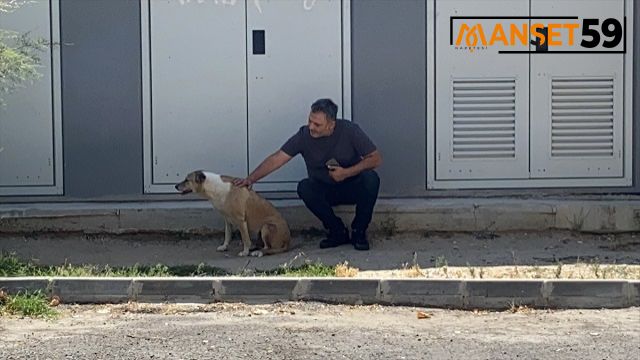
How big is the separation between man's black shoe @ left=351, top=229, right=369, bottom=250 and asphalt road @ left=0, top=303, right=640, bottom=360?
1.68 meters

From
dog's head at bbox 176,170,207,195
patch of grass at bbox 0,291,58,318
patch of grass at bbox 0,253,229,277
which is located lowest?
patch of grass at bbox 0,291,58,318

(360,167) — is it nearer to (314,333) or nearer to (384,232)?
(384,232)

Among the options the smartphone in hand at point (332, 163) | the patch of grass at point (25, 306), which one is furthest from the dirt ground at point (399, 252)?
the patch of grass at point (25, 306)

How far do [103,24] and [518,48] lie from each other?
3769 mm

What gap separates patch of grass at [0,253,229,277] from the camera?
8067 millimetres

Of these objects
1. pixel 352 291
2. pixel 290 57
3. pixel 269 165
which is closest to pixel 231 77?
Result: pixel 290 57

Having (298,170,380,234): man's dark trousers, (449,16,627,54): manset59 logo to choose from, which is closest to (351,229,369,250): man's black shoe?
(298,170,380,234): man's dark trousers

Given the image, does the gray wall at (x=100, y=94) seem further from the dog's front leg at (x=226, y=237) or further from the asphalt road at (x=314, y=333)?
the asphalt road at (x=314, y=333)

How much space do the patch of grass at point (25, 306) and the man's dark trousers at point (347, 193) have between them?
2.62 metres

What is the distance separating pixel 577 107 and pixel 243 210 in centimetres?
333

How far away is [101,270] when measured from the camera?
830 centimetres

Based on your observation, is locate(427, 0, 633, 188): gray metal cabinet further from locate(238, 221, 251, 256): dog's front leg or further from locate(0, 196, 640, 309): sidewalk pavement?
locate(238, 221, 251, 256): dog's front leg

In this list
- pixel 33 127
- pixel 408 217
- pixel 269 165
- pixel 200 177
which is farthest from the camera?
pixel 33 127

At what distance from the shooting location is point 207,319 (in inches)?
281
